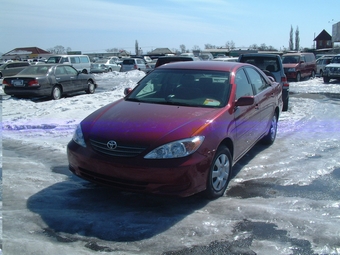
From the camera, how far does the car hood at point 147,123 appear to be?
390cm

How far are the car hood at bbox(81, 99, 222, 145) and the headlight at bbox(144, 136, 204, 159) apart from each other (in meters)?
0.06

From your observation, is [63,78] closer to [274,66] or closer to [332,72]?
[274,66]

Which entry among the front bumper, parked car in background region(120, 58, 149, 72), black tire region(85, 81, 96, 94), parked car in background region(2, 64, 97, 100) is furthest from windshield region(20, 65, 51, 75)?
parked car in background region(120, 58, 149, 72)

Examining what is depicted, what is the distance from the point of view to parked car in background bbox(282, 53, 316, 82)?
2175 centimetres

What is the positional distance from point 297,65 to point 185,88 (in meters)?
18.8

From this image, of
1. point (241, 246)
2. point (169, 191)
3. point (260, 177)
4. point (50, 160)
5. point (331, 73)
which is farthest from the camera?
point (331, 73)

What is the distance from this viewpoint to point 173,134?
3883 millimetres

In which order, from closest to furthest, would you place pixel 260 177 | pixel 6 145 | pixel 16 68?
pixel 260 177 → pixel 6 145 → pixel 16 68

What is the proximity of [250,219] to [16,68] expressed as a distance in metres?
25.9

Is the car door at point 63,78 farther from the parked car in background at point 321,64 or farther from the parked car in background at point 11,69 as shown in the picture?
the parked car in background at point 321,64

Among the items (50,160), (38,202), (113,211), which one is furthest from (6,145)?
(113,211)

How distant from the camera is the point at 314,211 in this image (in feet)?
13.2

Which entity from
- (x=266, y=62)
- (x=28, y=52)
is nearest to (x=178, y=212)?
Answer: (x=266, y=62)

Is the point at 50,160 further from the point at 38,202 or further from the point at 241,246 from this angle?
the point at 241,246
